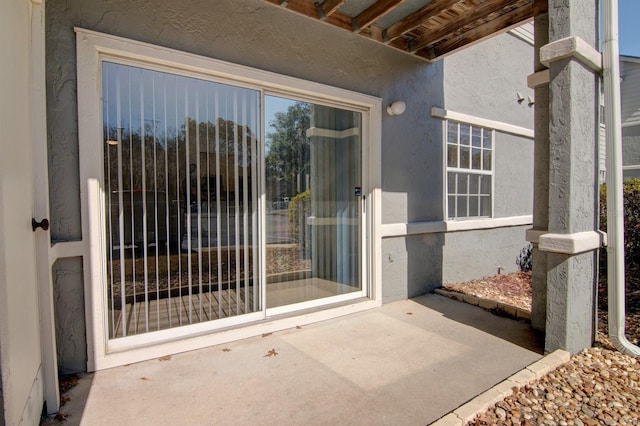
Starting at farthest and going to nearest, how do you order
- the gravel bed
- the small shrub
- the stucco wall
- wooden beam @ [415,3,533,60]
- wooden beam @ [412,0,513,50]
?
the small shrub → wooden beam @ [415,3,533,60] → wooden beam @ [412,0,513,50] → the gravel bed → the stucco wall

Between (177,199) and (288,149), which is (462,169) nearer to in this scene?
(288,149)

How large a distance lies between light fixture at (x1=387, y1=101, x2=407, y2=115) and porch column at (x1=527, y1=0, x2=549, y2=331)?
1388mm

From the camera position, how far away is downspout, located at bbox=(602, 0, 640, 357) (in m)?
3.14

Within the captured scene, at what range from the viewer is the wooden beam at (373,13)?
340cm

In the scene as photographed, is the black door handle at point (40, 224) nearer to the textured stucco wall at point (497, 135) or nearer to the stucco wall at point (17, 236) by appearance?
the stucco wall at point (17, 236)

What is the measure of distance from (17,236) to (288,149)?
264 centimetres

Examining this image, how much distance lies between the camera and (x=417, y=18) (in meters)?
3.86

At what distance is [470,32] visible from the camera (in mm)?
4328

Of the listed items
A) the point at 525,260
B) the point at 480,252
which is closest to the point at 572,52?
the point at 480,252

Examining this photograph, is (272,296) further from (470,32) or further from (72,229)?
(470,32)

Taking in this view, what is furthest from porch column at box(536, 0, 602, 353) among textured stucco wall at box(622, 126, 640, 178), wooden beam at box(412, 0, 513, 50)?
textured stucco wall at box(622, 126, 640, 178)

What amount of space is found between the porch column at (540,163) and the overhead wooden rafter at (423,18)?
262 mm

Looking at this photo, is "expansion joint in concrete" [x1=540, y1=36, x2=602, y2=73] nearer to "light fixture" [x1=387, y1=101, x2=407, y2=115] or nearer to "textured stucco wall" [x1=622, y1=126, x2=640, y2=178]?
"light fixture" [x1=387, y1=101, x2=407, y2=115]

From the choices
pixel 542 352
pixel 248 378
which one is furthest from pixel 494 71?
pixel 248 378
